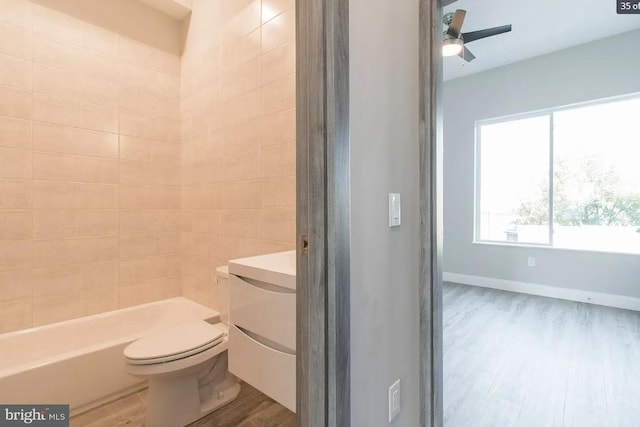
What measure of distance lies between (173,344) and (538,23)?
413cm

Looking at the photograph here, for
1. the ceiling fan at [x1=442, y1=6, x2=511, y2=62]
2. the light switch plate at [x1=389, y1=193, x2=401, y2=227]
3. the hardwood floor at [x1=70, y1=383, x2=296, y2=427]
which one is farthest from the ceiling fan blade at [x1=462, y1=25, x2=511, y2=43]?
the hardwood floor at [x1=70, y1=383, x2=296, y2=427]

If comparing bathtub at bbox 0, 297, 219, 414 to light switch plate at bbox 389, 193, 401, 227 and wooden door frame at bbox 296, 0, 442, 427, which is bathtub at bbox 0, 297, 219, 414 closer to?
wooden door frame at bbox 296, 0, 442, 427

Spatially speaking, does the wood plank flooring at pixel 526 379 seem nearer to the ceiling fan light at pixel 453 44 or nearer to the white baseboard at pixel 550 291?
the white baseboard at pixel 550 291

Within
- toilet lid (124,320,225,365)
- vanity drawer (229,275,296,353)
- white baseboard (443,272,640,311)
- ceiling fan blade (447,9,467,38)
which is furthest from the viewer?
white baseboard (443,272,640,311)

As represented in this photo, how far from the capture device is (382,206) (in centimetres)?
101

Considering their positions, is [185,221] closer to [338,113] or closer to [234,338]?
[234,338]

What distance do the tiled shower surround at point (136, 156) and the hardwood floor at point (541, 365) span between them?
146cm

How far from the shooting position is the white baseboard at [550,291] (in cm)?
317

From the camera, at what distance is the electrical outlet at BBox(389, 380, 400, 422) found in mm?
1059

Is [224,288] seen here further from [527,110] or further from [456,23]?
[527,110]

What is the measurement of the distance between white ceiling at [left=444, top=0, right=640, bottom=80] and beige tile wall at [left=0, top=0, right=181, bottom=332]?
2.91 metres

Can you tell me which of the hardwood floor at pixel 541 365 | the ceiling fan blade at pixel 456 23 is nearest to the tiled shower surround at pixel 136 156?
the ceiling fan blade at pixel 456 23

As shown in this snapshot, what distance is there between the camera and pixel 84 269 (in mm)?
2264

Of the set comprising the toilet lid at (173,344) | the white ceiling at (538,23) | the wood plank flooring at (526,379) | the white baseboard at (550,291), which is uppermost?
the white ceiling at (538,23)
